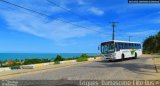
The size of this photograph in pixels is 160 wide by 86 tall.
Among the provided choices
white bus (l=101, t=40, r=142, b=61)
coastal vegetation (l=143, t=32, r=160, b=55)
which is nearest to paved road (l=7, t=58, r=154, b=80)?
white bus (l=101, t=40, r=142, b=61)

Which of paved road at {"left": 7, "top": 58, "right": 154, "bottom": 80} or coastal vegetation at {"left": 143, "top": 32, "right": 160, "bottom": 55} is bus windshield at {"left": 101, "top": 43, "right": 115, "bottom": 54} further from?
coastal vegetation at {"left": 143, "top": 32, "right": 160, "bottom": 55}

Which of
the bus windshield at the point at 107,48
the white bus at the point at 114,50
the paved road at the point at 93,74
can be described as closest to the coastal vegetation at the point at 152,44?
the white bus at the point at 114,50

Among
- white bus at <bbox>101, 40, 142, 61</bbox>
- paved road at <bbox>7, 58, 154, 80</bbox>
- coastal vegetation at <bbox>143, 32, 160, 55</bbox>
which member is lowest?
paved road at <bbox>7, 58, 154, 80</bbox>

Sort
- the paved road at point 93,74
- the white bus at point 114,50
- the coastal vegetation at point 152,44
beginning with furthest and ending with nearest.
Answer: the coastal vegetation at point 152,44 < the white bus at point 114,50 < the paved road at point 93,74

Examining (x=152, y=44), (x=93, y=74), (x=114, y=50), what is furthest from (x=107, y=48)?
(x=152, y=44)

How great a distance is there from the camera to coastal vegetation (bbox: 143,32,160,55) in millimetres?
110875

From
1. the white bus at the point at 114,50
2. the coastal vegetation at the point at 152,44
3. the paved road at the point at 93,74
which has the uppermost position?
the coastal vegetation at the point at 152,44

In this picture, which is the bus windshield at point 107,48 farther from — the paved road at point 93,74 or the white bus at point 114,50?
the paved road at point 93,74

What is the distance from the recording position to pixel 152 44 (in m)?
115

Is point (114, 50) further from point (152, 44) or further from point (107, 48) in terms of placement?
point (152, 44)

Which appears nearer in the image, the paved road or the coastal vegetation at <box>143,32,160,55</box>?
the paved road

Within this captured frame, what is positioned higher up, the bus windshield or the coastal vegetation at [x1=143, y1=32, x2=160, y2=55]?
the coastal vegetation at [x1=143, y1=32, x2=160, y2=55]

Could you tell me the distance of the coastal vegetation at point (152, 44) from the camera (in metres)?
111

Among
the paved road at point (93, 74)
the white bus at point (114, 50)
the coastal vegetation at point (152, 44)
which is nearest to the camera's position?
the paved road at point (93, 74)
